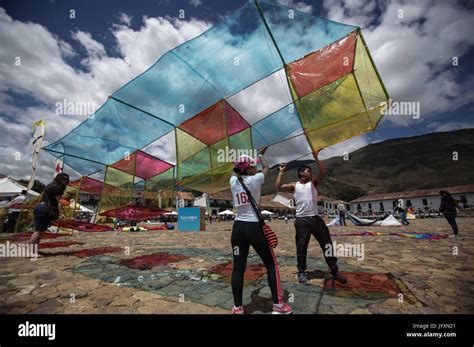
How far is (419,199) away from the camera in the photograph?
6412 centimetres

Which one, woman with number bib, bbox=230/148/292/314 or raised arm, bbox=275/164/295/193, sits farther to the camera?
raised arm, bbox=275/164/295/193

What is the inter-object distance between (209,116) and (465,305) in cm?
628

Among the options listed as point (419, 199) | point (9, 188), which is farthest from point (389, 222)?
point (419, 199)

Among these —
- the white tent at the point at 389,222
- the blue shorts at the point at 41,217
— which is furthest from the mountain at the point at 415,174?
the blue shorts at the point at 41,217

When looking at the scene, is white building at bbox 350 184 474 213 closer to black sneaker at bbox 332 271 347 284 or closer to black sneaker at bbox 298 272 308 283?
black sneaker at bbox 332 271 347 284

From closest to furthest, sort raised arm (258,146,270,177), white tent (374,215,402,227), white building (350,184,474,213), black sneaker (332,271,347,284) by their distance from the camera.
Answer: raised arm (258,146,270,177) < black sneaker (332,271,347,284) < white tent (374,215,402,227) < white building (350,184,474,213)

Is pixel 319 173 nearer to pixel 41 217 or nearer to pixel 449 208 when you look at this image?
pixel 41 217

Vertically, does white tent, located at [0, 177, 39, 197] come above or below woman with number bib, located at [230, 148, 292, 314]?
above

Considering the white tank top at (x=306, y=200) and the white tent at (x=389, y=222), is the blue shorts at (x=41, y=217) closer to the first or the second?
the white tank top at (x=306, y=200)

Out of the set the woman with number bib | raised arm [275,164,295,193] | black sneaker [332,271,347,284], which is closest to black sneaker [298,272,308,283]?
black sneaker [332,271,347,284]

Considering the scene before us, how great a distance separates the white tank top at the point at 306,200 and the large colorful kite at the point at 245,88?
6.05 ft

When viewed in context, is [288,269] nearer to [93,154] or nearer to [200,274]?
[200,274]

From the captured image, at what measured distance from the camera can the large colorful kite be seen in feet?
15.9

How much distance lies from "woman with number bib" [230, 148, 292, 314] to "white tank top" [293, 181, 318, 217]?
5.04ft
